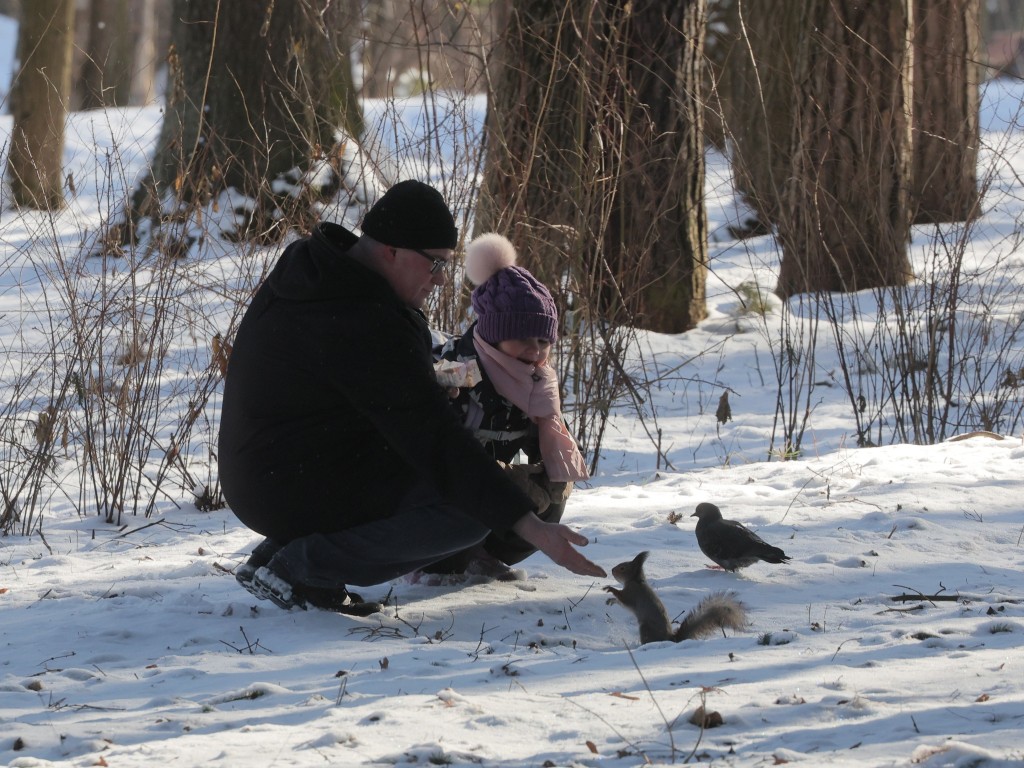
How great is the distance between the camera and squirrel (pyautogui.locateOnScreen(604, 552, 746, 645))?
3645 mm

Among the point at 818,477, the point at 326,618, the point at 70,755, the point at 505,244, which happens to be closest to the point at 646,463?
the point at 818,477

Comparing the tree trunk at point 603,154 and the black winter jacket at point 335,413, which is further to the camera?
the tree trunk at point 603,154

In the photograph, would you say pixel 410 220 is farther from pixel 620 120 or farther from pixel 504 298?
pixel 620 120

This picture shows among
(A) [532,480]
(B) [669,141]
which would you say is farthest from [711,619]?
(B) [669,141]

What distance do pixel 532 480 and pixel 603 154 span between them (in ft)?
7.57

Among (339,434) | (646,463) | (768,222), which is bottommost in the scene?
(646,463)

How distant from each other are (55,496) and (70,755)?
11.9 ft

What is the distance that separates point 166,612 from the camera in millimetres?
3896

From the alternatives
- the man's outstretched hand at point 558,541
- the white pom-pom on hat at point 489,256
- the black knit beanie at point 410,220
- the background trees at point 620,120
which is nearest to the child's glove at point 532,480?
the man's outstretched hand at point 558,541

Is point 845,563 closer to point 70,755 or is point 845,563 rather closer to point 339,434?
point 339,434

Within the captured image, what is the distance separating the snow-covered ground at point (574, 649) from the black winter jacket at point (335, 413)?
0.39 meters

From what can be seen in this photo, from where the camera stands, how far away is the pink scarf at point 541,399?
4.06m

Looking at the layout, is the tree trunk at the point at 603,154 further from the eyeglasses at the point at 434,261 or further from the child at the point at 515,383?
the eyeglasses at the point at 434,261

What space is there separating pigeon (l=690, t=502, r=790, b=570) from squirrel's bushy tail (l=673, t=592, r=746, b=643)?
0.51m
